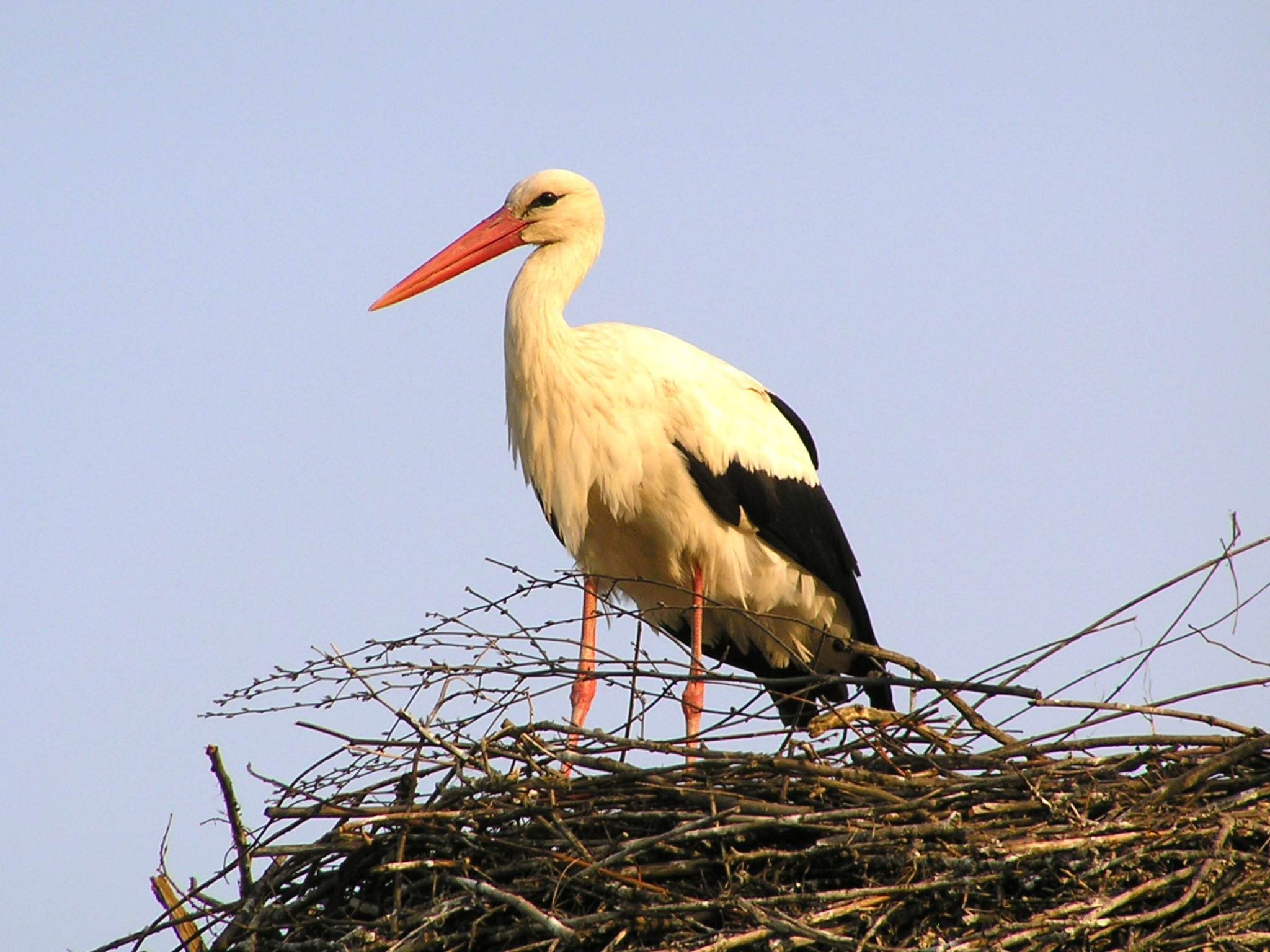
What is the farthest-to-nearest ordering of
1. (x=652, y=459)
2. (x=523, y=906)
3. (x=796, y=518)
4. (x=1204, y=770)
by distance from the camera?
1. (x=796, y=518)
2. (x=652, y=459)
3. (x=1204, y=770)
4. (x=523, y=906)

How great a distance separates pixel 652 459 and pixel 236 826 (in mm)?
2297

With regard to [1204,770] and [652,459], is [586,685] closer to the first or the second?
[652,459]

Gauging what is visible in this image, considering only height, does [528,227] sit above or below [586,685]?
above

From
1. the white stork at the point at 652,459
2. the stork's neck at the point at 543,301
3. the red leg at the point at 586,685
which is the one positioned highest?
the stork's neck at the point at 543,301

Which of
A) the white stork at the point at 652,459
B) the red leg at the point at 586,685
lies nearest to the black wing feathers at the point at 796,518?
the white stork at the point at 652,459

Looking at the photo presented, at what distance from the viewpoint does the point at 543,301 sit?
599 centimetres

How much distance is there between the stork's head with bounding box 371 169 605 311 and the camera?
618 cm

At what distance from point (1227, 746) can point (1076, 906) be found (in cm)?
64

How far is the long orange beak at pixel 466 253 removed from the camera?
6219 mm

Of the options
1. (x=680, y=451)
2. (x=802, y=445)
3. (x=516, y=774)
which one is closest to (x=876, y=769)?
(x=516, y=774)

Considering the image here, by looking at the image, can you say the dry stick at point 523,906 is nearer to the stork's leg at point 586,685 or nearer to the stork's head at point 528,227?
the stork's leg at point 586,685

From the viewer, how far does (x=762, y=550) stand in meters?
6.22

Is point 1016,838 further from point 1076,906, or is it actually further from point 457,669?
point 457,669

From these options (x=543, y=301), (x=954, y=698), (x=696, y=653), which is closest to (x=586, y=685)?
(x=696, y=653)
